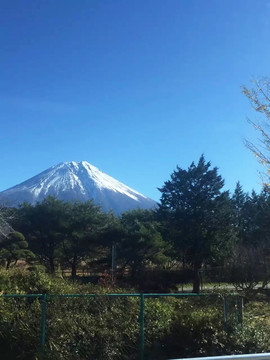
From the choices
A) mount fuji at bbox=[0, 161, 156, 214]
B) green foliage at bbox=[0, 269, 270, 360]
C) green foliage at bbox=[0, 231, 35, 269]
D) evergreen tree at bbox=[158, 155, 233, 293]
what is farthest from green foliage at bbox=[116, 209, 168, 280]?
mount fuji at bbox=[0, 161, 156, 214]

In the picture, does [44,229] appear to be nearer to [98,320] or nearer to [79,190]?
[98,320]

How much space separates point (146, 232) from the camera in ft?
135

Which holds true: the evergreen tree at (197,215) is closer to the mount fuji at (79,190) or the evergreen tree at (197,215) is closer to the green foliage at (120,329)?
the green foliage at (120,329)

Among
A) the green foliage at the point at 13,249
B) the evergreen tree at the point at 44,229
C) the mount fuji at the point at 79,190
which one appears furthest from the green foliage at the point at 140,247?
the mount fuji at the point at 79,190

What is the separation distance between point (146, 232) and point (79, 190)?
383 ft

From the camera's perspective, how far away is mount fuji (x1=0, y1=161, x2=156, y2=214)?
135m

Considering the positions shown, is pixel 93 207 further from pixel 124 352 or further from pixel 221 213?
pixel 124 352

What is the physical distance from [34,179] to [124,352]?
16839cm

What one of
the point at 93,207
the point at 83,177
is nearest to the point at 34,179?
the point at 83,177

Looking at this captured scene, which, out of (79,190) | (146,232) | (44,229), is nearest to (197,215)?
(146,232)

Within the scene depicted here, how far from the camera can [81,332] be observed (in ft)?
24.3

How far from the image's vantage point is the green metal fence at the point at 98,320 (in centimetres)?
727

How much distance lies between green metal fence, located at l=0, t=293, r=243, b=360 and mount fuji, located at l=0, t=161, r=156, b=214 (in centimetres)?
11435

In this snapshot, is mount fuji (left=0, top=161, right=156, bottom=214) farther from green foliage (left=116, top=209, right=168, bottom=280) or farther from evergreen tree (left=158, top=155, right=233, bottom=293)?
evergreen tree (left=158, top=155, right=233, bottom=293)
